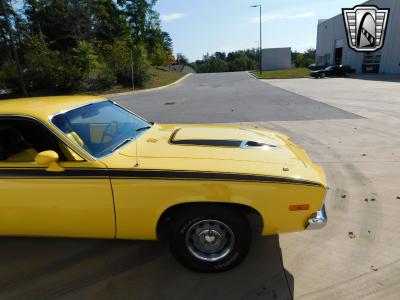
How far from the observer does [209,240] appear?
3.00 metres

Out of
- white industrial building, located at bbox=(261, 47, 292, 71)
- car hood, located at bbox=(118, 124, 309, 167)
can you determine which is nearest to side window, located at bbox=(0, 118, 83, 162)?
car hood, located at bbox=(118, 124, 309, 167)

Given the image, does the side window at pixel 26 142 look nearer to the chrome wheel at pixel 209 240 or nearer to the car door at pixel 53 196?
the car door at pixel 53 196

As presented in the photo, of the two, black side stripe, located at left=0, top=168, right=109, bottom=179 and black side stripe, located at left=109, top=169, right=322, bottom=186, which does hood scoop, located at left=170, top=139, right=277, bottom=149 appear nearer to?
black side stripe, located at left=109, top=169, right=322, bottom=186

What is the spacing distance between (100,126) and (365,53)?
150 ft

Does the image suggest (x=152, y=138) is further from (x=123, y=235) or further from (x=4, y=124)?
(x=4, y=124)

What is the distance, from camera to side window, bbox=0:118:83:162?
2.93m

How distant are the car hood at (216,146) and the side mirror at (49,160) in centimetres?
55

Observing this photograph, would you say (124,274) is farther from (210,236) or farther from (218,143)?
(218,143)

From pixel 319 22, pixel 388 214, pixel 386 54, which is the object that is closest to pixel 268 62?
pixel 319 22

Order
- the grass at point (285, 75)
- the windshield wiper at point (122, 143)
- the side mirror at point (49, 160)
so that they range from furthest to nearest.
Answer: the grass at point (285, 75), the windshield wiper at point (122, 143), the side mirror at point (49, 160)

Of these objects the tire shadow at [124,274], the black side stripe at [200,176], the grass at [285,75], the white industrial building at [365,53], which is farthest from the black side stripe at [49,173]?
the grass at [285,75]

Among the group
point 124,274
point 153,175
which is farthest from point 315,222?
point 124,274

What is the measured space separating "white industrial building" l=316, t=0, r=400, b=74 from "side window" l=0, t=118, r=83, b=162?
1336 inches

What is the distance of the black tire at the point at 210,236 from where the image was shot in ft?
9.47
